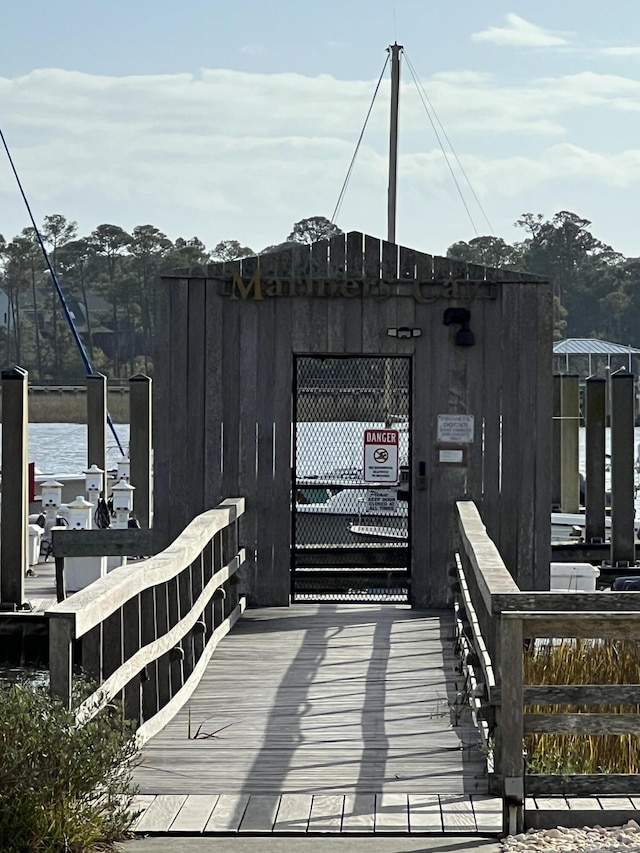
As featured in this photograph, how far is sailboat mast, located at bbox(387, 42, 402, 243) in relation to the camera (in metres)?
23.7

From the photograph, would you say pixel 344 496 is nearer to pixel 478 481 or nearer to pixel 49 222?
pixel 478 481

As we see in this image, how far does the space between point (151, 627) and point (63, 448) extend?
163 feet

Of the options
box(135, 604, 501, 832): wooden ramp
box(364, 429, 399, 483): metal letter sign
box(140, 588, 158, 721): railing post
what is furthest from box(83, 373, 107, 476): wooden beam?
box(140, 588, 158, 721): railing post

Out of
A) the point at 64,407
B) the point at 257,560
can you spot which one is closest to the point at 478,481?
the point at 257,560

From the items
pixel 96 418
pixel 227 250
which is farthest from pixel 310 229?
pixel 96 418

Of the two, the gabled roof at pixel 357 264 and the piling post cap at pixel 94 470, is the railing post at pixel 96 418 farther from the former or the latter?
the gabled roof at pixel 357 264

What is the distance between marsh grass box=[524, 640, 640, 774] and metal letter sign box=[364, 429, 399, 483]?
6.14 ft

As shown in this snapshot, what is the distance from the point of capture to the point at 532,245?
9188 cm

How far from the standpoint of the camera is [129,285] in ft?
281

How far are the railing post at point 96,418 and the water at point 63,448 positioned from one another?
1821cm

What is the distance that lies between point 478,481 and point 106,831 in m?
5.80

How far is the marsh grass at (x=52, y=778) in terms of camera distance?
15.4ft

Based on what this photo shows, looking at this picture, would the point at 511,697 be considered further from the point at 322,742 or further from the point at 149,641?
the point at 149,641

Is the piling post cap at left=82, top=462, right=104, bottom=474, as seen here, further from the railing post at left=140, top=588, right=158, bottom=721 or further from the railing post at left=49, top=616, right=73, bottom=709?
the railing post at left=49, top=616, right=73, bottom=709
